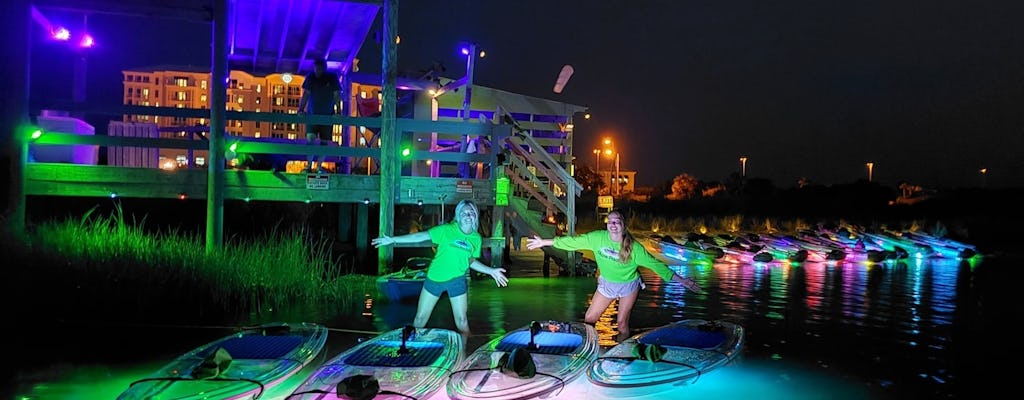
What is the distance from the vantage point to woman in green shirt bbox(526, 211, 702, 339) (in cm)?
820

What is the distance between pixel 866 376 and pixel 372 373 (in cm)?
460

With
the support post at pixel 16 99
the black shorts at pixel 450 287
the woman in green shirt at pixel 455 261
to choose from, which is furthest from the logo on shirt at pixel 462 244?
the support post at pixel 16 99

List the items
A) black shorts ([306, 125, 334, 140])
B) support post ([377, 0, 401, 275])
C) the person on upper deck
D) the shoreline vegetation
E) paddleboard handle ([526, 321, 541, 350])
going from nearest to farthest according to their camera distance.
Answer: paddleboard handle ([526, 321, 541, 350])
the shoreline vegetation
support post ([377, 0, 401, 275])
the person on upper deck
black shorts ([306, 125, 334, 140])

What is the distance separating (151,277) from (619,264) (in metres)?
5.76

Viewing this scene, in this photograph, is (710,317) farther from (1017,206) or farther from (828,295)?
(1017,206)

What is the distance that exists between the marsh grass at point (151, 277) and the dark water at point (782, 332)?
560 millimetres

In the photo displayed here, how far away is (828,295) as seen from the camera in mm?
13414

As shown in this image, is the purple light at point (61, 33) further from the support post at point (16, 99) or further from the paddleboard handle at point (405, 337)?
the paddleboard handle at point (405, 337)

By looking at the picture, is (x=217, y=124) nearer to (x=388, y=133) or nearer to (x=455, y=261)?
(x=388, y=133)

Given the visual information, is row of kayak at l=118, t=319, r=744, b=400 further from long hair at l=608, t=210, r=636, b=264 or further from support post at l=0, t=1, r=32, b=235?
support post at l=0, t=1, r=32, b=235

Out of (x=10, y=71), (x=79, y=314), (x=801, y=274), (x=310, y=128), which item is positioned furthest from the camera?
(x=801, y=274)

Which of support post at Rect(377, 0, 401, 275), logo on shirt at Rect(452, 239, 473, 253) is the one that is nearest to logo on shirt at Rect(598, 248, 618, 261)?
logo on shirt at Rect(452, 239, 473, 253)

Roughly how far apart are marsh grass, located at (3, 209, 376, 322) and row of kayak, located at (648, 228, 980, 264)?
39.4 feet

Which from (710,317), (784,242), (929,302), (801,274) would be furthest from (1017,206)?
(710,317)
